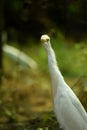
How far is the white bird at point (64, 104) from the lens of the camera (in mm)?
4680

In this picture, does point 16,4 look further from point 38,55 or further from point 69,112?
point 69,112

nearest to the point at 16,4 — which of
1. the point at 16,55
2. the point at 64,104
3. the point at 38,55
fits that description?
the point at 16,55

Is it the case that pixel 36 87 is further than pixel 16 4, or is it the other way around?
pixel 36 87

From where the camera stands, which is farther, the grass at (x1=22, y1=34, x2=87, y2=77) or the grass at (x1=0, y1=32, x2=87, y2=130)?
the grass at (x1=22, y1=34, x2=87, y2=77)

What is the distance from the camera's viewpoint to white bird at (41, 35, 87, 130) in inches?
184

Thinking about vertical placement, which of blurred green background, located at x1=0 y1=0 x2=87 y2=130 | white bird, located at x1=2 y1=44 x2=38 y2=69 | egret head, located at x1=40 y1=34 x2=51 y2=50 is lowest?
egret head, located at x1=40 y1=34 x2=51 y2=50

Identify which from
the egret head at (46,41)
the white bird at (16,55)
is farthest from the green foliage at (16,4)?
the egret head at (46,41)

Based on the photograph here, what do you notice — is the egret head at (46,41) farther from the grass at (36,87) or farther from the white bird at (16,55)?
the white bird at (16,55)

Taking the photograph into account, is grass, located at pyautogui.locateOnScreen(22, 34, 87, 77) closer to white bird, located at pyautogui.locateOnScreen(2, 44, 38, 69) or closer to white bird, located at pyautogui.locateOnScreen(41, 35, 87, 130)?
white bird, located at pyautogui.locateOnScreen(2, 44, 38, 69)

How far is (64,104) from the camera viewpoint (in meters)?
4.68

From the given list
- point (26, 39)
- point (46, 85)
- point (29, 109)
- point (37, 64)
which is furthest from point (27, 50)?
point (29, 109)

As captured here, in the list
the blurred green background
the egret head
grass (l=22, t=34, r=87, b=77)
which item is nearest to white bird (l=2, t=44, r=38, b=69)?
A: the blurred green background

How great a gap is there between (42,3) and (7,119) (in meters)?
1.50

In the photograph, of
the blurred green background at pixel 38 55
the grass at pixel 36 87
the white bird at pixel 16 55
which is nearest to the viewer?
the grass at pixel 36 87
